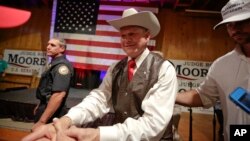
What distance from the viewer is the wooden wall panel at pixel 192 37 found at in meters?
6.30

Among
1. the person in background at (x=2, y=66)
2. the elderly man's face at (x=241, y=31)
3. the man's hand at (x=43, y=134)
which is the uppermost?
the elderly man's face at (x=241, y=31)

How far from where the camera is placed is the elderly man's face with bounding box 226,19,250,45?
1.32 m

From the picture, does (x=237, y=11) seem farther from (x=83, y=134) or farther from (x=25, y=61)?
(x=25, y=61)

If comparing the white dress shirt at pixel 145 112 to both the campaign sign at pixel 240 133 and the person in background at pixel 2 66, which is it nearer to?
the campaign sign at pixel 240 133

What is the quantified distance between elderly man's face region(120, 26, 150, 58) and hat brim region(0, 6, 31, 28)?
31.6 inches

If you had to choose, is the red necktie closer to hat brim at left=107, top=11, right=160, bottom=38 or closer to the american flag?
hat brim at left=107, top=11, right=160, bottom=38

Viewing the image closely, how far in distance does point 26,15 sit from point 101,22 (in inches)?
224

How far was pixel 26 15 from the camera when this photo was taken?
Answer: 0.72 m

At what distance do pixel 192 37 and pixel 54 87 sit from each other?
4460 millimetres

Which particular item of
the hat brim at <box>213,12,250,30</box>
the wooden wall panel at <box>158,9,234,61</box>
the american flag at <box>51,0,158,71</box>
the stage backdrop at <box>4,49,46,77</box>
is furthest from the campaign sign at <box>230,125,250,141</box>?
the stage backdrop at <box>4,49,46,77</box>

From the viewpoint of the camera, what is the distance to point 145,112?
4.15 ft

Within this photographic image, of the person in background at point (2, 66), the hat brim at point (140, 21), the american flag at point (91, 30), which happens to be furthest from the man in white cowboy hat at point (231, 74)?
the person in background at point (2, 66)

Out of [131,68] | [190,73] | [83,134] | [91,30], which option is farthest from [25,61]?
[83,134]

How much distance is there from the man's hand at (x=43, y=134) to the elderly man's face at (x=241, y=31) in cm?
100
